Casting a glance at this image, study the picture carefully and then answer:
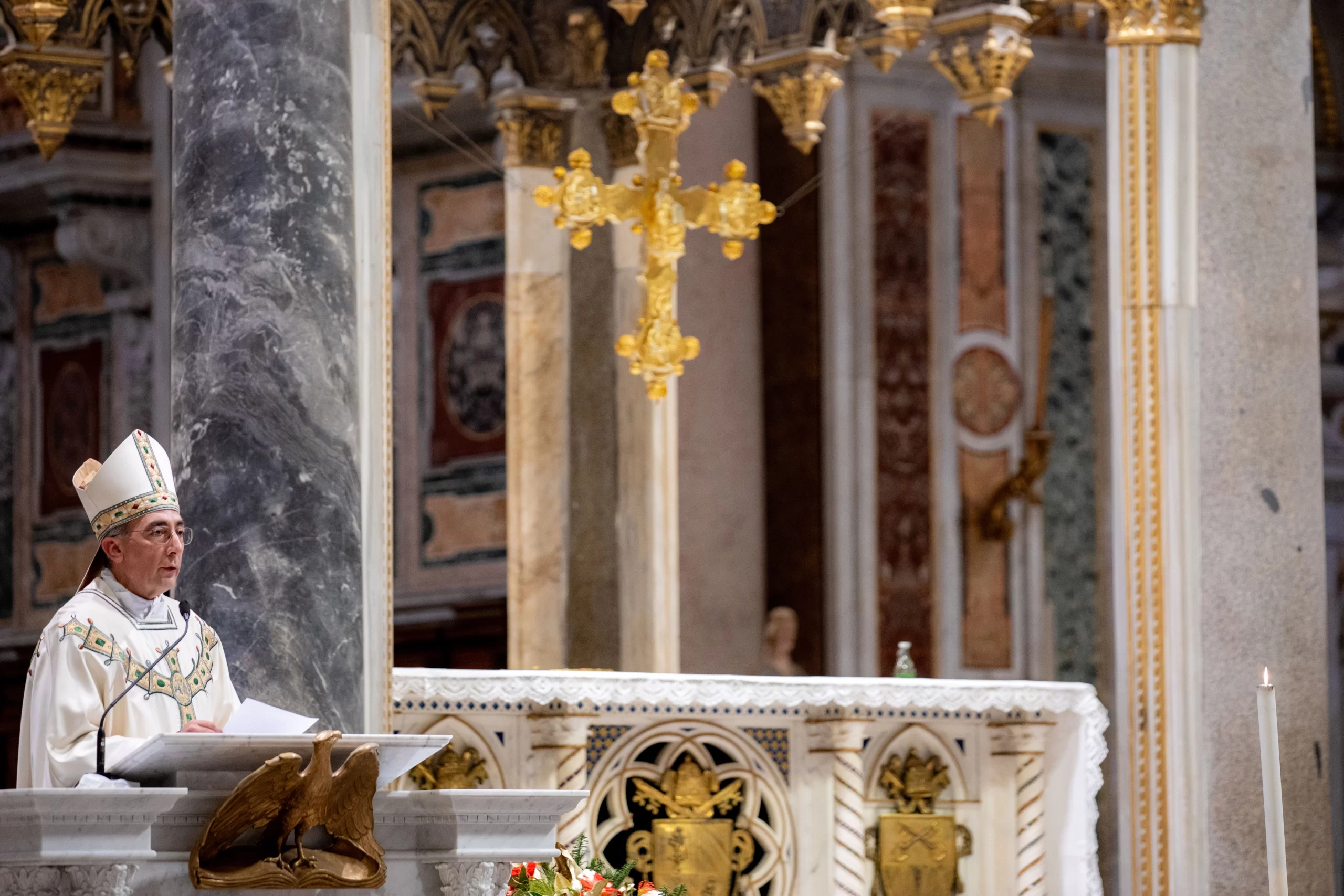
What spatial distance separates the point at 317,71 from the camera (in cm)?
757

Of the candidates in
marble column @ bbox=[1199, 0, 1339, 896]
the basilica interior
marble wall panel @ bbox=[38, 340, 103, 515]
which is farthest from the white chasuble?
marble wall panel @ bbox=[38, 340, 103, 515]

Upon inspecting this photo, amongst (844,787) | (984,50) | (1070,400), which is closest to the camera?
(844,787)

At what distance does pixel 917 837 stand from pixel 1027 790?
0.45 meters

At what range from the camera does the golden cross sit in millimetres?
10023

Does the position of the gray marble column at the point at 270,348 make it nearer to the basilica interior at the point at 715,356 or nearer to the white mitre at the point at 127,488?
the white mitre at the point at 127,488

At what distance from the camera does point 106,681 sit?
5500 mm

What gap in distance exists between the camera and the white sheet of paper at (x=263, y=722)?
5148mm

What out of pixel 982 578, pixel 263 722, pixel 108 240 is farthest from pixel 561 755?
pixel 108 240

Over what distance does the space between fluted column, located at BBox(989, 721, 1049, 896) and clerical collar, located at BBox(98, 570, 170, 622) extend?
4.01m

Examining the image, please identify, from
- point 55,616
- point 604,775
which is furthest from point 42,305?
point 55,616

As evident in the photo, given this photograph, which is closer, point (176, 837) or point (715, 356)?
point (176, 837)

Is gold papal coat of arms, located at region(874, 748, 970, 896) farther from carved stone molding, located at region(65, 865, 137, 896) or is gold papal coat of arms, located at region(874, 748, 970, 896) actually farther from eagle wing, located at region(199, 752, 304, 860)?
carved stone molding, located at region(65, 865, 137, 896)

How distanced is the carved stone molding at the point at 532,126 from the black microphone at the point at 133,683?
6070 millimetres

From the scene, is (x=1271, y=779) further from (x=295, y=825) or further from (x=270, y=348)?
(x=270, y=348)
